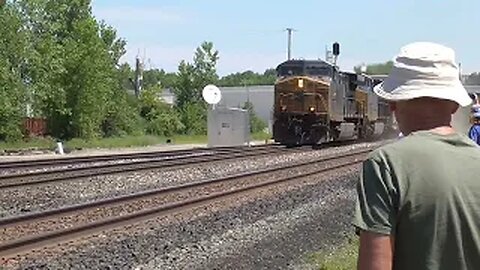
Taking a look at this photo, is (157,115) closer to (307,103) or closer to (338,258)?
(307,103)

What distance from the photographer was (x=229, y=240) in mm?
10734

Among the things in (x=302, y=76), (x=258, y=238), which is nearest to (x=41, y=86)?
(x=302, y=76)

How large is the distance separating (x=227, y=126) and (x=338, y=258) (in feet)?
91.3

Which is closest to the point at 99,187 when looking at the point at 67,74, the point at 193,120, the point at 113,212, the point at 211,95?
the point at 113,212

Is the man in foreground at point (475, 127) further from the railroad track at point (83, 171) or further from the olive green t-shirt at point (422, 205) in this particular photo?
the railroad track at point (83, 171)

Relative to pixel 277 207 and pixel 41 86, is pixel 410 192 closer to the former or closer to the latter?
pixel 277 207

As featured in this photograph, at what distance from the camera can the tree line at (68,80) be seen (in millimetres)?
44344

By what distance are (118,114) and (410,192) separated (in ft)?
189

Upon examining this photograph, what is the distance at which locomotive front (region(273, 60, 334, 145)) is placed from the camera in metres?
34.9

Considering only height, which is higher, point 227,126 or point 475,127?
point 475,127

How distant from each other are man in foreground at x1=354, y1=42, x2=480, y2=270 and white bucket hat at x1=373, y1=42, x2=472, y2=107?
0.03m

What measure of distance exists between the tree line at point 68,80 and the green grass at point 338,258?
27324mm

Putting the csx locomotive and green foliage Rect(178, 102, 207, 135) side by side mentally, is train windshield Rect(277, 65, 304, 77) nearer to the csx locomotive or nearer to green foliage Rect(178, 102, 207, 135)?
the csx locomotive

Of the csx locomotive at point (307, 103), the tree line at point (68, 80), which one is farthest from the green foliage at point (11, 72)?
the csx locomotive at point (307, 103)
